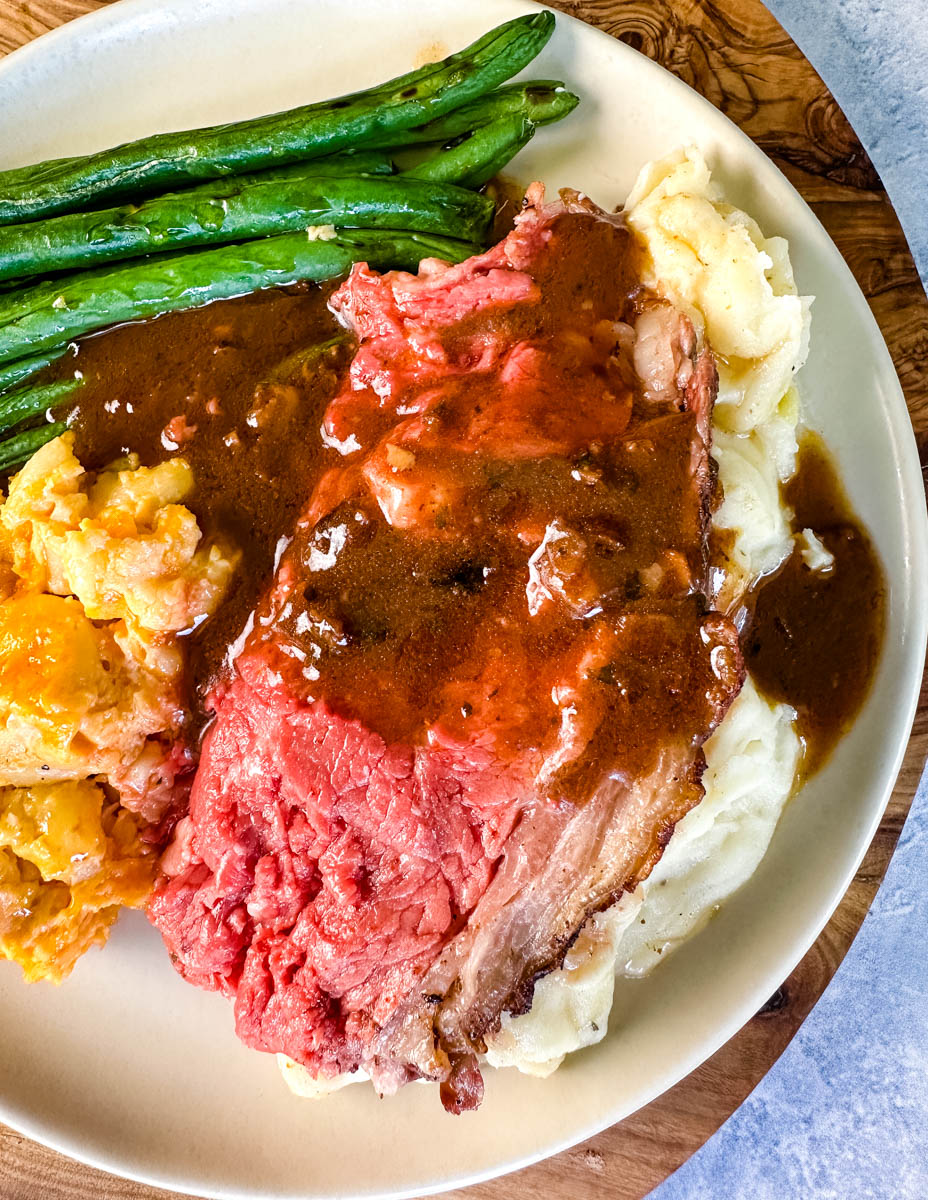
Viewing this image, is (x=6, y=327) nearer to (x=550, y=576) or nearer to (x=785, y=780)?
(x=550, y=576)

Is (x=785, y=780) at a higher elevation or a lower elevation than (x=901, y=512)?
lower

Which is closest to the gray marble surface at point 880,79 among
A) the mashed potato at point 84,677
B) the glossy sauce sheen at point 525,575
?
the glossy sauce sheen at point 525,575

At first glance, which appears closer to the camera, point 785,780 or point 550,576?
point 550,576

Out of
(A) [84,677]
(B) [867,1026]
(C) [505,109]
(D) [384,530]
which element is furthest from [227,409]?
(B) [867,1026]

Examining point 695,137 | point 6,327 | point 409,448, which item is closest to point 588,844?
point 409,448

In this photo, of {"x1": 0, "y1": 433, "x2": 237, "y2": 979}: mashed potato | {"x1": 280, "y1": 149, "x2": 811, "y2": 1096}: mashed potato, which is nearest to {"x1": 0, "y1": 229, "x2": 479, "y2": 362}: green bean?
{"x1": 0, "y1": 433, "x2": 237, "y2": 979}: mashed potato
